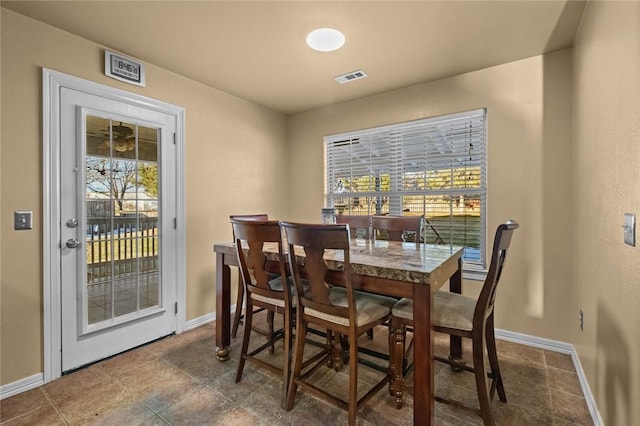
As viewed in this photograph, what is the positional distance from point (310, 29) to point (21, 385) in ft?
10.2

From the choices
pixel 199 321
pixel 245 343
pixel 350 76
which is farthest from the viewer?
pixel 199 321

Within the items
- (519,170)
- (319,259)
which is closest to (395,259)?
(319,259)

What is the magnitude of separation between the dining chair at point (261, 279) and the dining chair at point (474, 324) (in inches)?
25.0

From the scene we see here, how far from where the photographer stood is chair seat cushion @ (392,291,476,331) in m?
1.55

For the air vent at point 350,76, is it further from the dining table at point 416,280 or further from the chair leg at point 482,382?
the chair leg at point 482,382

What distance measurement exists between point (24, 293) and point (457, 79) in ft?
12.7

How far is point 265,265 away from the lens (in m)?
1.91

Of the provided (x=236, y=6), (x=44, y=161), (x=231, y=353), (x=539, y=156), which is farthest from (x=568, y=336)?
(x=44, y=161)

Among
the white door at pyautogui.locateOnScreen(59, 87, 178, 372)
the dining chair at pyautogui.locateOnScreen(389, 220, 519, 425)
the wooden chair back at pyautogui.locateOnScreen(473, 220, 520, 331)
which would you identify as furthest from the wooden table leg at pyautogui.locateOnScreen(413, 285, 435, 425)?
the white door at pyautogui.locateOnScreen(59, 87, 178, 372)

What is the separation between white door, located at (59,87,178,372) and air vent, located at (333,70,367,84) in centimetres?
167

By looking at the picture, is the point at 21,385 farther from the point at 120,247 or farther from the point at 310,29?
the point at 310,29

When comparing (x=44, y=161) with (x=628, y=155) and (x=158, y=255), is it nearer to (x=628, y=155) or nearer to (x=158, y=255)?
(x=158, y=255)

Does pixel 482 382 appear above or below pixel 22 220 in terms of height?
below

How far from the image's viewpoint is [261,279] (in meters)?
1.92
